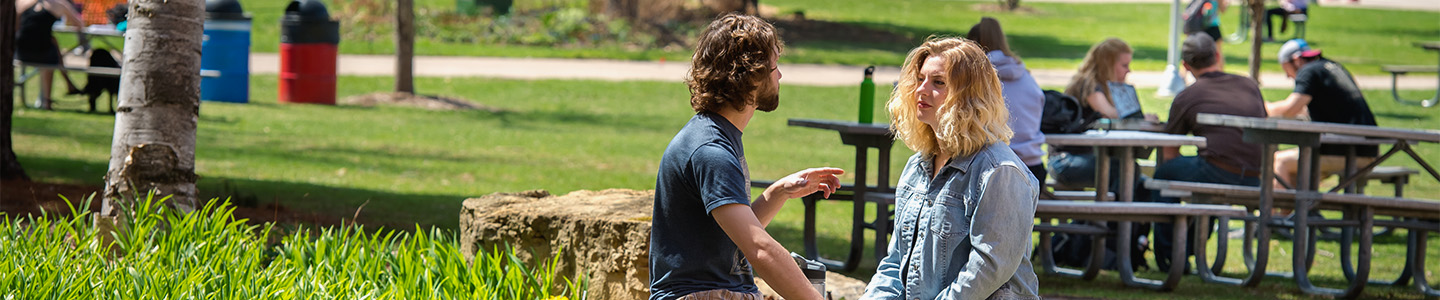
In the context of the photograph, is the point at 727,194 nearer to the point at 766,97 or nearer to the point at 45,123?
the point at 766,97

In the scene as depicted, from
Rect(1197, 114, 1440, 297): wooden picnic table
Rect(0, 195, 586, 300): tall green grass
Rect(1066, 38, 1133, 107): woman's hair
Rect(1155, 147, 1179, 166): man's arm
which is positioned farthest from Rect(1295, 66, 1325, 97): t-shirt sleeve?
→ Rect(0, 195, 586, 300): tall green grass

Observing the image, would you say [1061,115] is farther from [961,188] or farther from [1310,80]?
[961,188]

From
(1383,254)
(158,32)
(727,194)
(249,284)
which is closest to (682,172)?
(727,194)

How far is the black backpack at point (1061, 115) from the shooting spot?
6.43 meters

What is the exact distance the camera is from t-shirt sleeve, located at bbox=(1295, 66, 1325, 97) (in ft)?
26.2

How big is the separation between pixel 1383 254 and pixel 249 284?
6581 mm

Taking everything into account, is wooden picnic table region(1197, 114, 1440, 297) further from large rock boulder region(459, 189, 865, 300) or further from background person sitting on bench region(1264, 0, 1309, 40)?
background person sitting on bench region(1264, 0, 1309, 40)

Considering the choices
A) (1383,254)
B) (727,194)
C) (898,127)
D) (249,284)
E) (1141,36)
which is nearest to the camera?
(727,194)

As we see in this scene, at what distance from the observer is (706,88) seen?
9.00 ft

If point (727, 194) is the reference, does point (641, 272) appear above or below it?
below

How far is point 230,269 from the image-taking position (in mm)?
4078

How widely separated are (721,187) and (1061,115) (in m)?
4.15

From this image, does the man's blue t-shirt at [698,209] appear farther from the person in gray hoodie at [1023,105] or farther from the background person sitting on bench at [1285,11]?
the background person sitting on bench at [1285,11]

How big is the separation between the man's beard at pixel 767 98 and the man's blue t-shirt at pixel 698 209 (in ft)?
0.24
